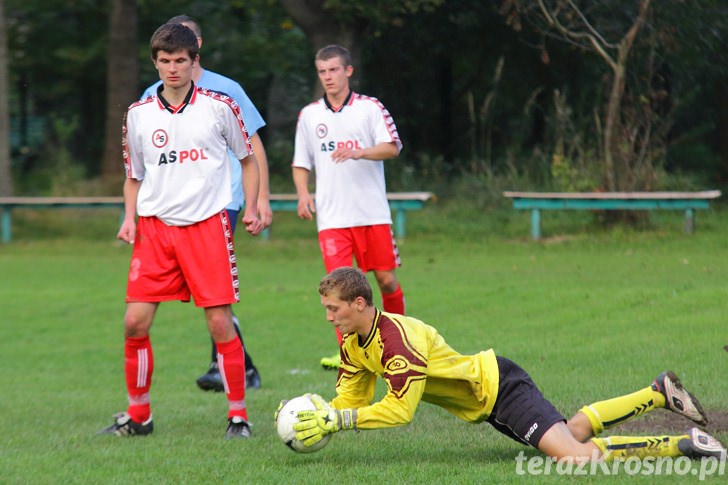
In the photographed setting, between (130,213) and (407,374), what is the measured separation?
2.34m

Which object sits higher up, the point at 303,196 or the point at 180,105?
the point at 180,105

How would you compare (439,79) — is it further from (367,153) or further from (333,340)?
(367,153)

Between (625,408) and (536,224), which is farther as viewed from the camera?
(536,224)

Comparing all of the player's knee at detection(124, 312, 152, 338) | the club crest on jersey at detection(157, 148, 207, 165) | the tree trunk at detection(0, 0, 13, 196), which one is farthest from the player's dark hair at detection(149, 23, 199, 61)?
the tree trunk at detection(0, 0, 13, 196)

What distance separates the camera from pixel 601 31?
866 inches

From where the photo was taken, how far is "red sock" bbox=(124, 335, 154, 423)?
686 centimetres

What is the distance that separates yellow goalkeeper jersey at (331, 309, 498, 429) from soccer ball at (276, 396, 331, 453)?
24 centimetres

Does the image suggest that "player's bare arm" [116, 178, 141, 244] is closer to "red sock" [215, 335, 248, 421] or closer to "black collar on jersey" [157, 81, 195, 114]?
"black collar on jersey" [157, 81, 195, 114]

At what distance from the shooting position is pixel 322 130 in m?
8.93

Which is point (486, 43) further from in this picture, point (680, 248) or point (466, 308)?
point (466, 308)

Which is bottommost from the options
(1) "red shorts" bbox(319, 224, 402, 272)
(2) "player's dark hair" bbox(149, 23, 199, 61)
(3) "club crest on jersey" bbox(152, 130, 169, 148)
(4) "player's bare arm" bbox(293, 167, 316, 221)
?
(1) "red shorts" bbox(319, 224, 402, 272)

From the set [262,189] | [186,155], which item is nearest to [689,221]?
[262,189]
